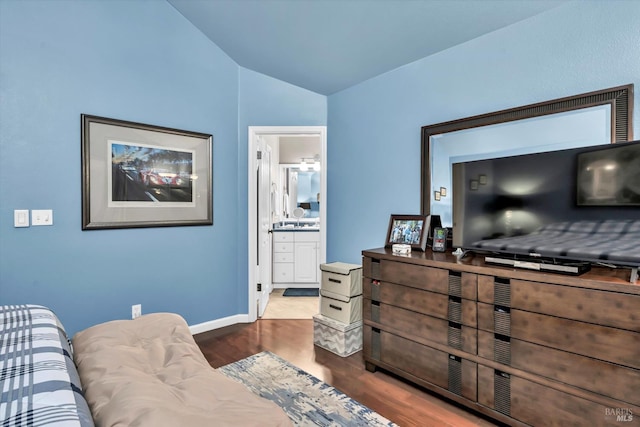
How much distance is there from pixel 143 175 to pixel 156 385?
2.24 m

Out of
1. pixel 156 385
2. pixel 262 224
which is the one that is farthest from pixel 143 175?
pixel 156 385

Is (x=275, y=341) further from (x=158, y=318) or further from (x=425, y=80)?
(x=425, y=80)

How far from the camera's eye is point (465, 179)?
2232mm

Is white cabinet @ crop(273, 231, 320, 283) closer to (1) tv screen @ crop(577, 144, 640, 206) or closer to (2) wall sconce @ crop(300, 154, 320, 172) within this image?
(2) wall sconce @ crop(300, 154, 320, 172)

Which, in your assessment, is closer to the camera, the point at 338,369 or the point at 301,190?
the point at 338,369

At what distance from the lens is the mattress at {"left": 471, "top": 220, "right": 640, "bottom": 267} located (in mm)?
1547

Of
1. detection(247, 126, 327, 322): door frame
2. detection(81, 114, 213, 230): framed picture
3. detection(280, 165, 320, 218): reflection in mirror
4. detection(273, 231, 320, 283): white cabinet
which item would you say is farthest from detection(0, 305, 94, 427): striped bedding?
detection(280, 165, 320, 218): reflection in mirror

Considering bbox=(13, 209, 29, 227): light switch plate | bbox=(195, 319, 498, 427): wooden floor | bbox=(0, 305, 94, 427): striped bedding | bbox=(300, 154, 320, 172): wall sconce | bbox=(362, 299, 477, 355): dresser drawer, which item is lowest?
bbox=(195, 319, 498, 427): wooden floor

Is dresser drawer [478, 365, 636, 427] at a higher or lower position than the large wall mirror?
lower

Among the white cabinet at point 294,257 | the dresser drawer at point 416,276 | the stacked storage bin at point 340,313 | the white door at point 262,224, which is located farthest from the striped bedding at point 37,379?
the white cabinet at point 294,257

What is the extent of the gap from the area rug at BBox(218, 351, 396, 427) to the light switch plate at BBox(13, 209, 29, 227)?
1693 millimetres

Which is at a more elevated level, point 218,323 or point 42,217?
point 42,217

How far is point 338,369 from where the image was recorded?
8.31ft

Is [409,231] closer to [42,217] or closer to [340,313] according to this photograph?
[340,313]
